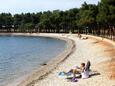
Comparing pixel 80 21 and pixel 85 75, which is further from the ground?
pixel 80 21

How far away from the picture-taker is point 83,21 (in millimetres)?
131250

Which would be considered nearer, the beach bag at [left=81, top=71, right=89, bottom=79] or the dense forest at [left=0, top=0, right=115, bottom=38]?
the beach bag at [left=81, top=71, right=89, bottom=79]

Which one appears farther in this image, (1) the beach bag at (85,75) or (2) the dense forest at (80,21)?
(2) the dense forest at (80,21)

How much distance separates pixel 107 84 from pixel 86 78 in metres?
3.55

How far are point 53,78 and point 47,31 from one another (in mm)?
161068

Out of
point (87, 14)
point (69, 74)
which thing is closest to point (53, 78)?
point (69, 74)

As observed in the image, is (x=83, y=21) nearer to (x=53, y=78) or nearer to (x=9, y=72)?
(x=9, y=72)

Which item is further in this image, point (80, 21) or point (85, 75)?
point (80, 21)

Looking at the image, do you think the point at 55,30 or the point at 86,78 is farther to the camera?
the point at 55,30

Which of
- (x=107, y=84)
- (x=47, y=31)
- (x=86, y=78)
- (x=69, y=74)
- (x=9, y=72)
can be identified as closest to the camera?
(x=107, y=84)

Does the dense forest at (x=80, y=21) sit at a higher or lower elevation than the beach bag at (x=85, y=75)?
higher

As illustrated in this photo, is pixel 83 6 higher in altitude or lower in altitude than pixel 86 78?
higher

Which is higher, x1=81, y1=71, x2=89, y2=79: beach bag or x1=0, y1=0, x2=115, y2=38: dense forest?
x1=0, y1=0, x2=115, y2=38: dense forest

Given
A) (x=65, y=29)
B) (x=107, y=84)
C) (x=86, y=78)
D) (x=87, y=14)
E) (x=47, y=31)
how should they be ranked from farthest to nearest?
1. (x=47, y=31)
2. (x=65, y=29)
3. (x=87, y=14)
4. (x=86, y=78)
5. (x=107, y=84)
